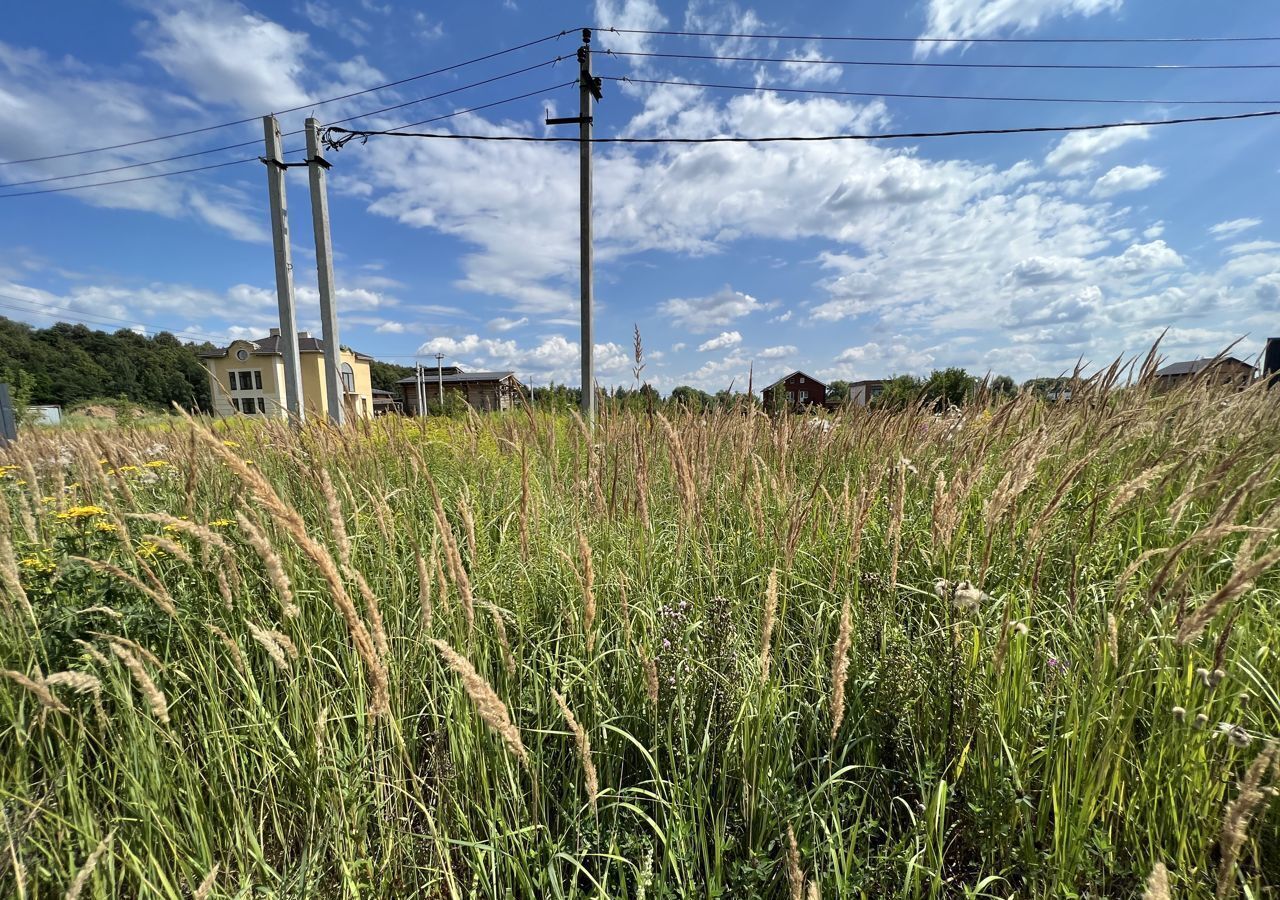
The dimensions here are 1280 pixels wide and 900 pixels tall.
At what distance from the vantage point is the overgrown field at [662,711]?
102 centimetres

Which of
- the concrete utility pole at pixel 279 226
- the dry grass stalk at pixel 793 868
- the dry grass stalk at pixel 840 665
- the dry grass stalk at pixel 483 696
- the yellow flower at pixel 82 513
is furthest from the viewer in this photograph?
the concrete utility pole at pixel 279 226

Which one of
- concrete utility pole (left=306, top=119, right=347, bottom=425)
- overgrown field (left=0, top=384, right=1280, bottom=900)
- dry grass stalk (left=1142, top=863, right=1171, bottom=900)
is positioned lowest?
overgrown field (left=0, top=384, right=1280, bottom=900)

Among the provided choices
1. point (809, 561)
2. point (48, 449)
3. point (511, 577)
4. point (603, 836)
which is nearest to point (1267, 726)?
point (809, 561)

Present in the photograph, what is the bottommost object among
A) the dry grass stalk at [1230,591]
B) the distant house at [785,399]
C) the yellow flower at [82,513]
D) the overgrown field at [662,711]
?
the overgrown field at [662,711]

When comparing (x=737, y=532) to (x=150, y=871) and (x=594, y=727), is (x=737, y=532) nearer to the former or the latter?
(x=594, y=727)

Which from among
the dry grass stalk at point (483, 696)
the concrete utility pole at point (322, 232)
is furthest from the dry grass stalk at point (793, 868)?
the concrete utility pole at point (322, 232)

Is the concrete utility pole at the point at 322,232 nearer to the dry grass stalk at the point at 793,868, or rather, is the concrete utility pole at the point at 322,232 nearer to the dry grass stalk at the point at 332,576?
the dry grass stalk at the point at 332,576

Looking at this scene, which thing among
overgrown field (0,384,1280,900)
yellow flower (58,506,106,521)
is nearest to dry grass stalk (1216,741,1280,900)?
overgrown field (0,384,1280,900)

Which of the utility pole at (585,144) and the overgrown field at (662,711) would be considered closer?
the overgrown field at (662,711)

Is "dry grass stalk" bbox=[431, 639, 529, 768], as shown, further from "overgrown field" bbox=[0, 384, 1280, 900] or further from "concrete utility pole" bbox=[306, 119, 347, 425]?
"concrete utility pole" bbox=[306, 119, 347, 425]

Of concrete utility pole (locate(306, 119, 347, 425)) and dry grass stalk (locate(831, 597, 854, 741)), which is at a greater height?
concrete utility pole (locate(306, 119, 347, 425))

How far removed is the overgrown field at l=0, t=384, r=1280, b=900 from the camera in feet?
3.36

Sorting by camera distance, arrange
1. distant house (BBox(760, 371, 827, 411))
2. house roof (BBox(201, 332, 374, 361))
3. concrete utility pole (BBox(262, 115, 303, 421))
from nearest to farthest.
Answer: distant house (BBox(760, 371, 827, 411))
concrete utility pole (BBox(262, 115, 303, 421))
house roof (BBox(201, 332, 374, 361))

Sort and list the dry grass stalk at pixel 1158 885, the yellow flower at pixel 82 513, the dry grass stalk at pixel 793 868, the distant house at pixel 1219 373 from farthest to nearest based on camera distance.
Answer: the distant house at pixel 1219 373
the yellow flower at pixel 82 513
the dry grass stalk at pixel 793 868
the dry grass stalk at pixel 1158 885
